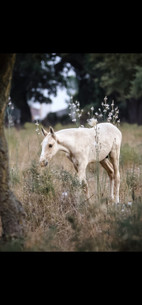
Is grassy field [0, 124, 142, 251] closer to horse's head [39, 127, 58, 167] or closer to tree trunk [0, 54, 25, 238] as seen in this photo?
tree trunk [0, 54, 25, 238]

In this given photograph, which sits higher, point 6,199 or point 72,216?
point 6,199

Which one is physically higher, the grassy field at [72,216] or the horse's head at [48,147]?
the horse's head at [48,147]

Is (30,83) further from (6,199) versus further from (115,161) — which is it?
(6,199)

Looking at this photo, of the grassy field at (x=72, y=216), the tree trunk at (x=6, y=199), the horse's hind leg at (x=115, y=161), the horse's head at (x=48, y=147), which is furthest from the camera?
the horse's hind leg at (x=115, y=161)

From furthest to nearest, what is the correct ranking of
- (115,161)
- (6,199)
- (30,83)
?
1. (30,83)
2. (115,161)
3. (6,199)

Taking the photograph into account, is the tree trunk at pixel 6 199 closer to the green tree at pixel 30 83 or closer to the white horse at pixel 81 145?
the white horse at pixel 81 145

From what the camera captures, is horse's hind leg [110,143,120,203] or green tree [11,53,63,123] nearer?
horse's hind leg [110,143,120,203]

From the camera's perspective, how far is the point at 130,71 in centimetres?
2109

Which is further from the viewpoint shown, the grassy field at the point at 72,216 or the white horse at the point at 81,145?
the white horse at the point at 81,145

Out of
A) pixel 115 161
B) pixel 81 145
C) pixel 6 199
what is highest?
pixel 81 145

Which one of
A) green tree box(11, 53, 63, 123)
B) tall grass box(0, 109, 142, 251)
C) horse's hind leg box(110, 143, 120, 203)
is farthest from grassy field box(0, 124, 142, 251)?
green tree box(11, 53, 63, 123)

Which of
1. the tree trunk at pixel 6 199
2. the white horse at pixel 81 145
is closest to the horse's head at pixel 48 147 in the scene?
the white horse at pixel 81 145

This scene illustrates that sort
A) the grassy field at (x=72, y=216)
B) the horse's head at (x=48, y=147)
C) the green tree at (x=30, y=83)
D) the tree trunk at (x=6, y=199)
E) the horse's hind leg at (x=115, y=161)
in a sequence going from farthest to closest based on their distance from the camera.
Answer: the green tree at (x=30, y=83) < the horse's hind leg at (x=115, y=161) < the horse's head at (x=48, y=147) < the tree trunk at (x=6, y=199) < the grassy field at (x=72, y=216)

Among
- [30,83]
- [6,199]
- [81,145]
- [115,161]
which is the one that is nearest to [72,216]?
[6,199]
